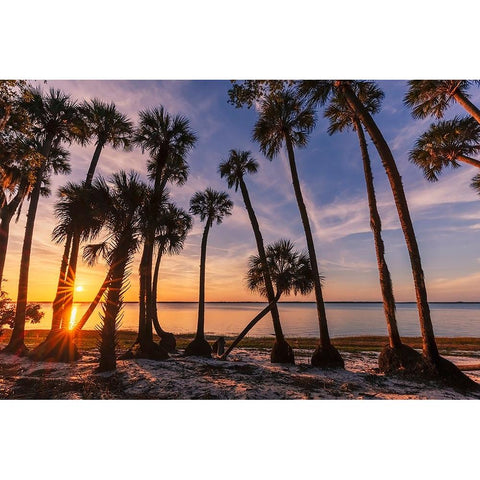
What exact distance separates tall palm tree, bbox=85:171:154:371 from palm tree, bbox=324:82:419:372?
293 inches

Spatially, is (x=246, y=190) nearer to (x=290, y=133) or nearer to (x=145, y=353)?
(x=290, y=133)

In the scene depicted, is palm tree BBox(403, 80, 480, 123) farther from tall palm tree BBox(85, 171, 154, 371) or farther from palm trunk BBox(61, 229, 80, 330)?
palm trunk BBox(61, 229, 80, 330)

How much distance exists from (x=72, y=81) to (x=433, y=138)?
1095cm

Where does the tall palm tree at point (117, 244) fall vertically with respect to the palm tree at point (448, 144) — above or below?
below

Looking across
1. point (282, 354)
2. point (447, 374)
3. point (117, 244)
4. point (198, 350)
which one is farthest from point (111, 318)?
point (447, 374)

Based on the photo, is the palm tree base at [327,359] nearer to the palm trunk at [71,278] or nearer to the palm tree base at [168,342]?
the palm tree base at [168,342]

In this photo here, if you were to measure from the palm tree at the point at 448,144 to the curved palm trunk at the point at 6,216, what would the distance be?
13.2m

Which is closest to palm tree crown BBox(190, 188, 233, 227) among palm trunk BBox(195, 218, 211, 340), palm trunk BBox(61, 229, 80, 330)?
palm trunk BBox(195, 218, 211, 340)

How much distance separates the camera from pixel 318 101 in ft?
26.8

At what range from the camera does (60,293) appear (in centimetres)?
923

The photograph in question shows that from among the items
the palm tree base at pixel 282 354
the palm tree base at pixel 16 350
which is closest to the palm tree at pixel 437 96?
the palm tree base at pixel 282 354

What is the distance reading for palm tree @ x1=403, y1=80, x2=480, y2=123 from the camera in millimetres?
6598

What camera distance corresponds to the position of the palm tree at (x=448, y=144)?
776 centimetres
